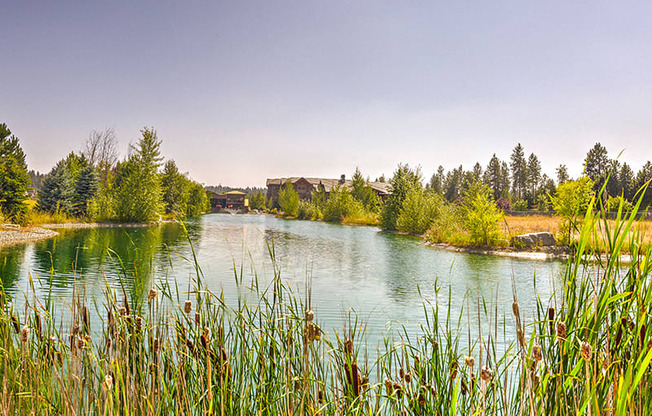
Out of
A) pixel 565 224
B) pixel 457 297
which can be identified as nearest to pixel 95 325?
pixel 457 297

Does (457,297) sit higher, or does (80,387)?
(80,387)

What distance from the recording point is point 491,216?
600 inches

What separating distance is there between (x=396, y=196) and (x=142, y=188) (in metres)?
16.3

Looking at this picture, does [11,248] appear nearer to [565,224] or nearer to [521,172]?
[565,224]

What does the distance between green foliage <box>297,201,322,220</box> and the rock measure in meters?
26.8

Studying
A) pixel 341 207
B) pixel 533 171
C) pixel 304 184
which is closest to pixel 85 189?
pixel 341 207

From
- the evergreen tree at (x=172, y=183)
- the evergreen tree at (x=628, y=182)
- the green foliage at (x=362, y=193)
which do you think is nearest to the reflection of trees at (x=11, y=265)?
the evergreen tree at (x=172, y=183)

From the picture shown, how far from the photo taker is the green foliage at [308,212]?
41.1 metres

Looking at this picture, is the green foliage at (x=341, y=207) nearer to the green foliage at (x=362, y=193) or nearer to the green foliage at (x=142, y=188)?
the green foliage at (x=362, y=193)

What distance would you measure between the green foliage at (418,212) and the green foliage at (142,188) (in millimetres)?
15157

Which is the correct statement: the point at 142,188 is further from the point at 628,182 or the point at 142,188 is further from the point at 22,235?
the point at 628,182

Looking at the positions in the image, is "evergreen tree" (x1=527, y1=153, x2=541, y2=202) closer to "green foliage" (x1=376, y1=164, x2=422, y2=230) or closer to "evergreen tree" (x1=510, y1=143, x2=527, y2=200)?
"evergreen tree" (x1=510, y1=143, x2=527, y2=200)

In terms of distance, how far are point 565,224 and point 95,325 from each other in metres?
14.7

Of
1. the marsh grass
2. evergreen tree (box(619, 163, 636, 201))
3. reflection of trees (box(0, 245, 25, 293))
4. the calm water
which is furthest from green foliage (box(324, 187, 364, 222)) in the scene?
the marsh grass
